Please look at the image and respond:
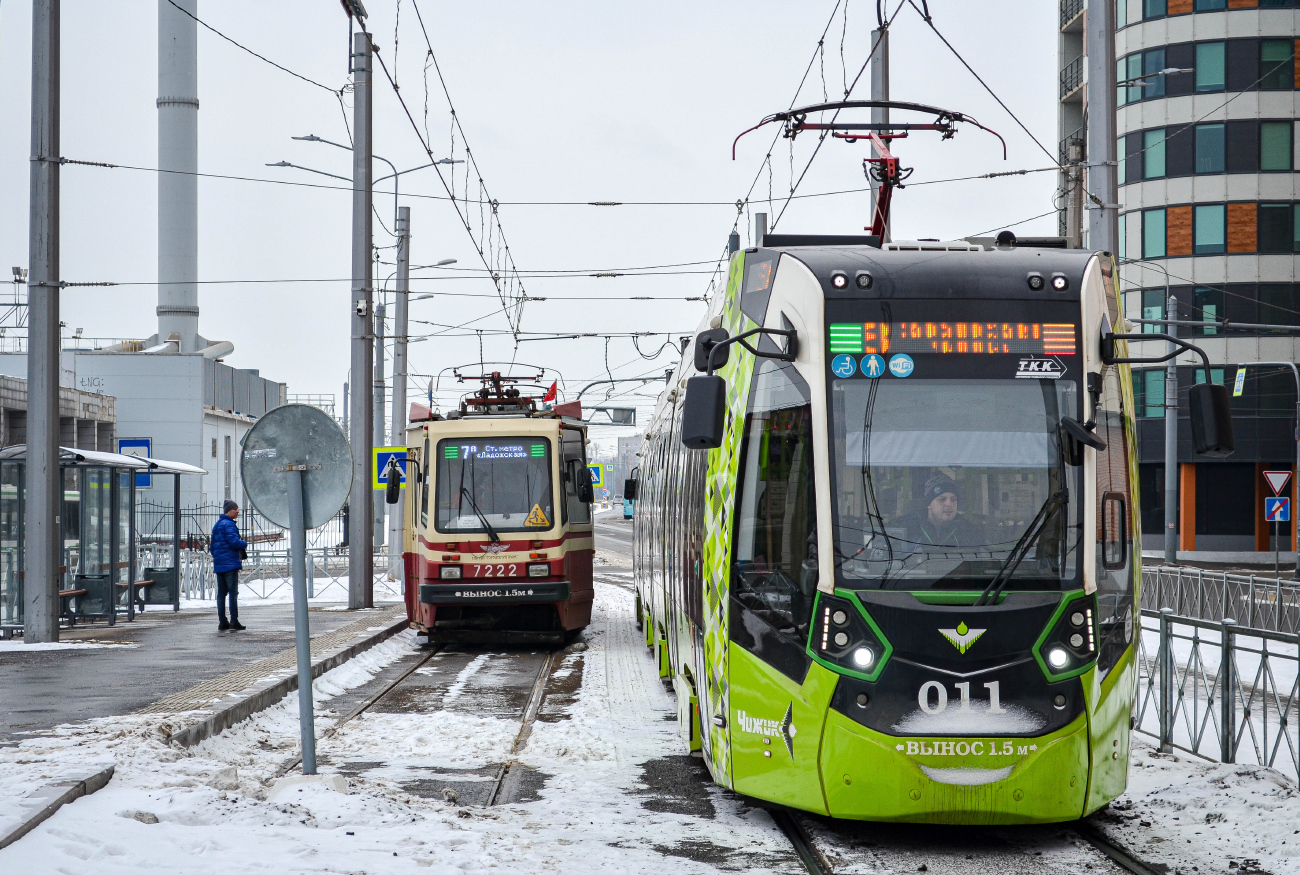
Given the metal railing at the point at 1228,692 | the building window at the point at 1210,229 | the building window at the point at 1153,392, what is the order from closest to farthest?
1. the metal railing at the point at 1228,692
2. the building window at the point at 1210,229
3. the building window at the point at 1153,392

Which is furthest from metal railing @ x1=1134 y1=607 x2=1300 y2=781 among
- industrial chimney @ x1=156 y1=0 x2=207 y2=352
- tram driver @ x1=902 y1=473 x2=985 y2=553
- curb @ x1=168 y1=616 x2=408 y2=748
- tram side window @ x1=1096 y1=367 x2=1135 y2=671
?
industrial chimney @ x1=156 y1=0 x2=207 y2=352

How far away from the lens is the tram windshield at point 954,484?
23.0 ft

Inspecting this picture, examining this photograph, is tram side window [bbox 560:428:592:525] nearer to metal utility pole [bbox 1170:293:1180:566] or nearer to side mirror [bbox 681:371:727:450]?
side mirror [bbox 681:371:727:450]

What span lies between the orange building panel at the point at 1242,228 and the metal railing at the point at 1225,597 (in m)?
27.2

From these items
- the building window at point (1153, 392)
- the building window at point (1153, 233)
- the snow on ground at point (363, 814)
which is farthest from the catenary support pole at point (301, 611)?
the building window at point (1153, 233)

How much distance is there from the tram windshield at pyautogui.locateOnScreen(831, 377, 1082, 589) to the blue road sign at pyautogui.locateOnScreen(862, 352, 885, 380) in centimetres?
5

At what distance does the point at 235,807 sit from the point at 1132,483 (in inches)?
190

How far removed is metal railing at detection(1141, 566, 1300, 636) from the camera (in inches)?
802

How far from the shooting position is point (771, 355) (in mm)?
7559

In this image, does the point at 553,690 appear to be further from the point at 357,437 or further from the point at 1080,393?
the point at 357,437

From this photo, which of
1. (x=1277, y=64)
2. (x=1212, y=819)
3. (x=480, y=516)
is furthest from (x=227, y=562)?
(x=1277, y=64)

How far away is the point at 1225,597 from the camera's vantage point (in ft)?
70.9

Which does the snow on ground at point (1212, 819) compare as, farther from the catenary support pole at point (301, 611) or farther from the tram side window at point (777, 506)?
the catenary support pole at point (301, 611)

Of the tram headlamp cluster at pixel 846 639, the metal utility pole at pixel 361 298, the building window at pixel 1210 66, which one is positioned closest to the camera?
the tram headlamp cluster at pixel 846 639
